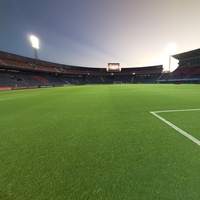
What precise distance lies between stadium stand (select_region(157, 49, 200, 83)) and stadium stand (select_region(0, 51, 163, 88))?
15798mm

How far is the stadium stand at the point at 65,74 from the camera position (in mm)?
44375

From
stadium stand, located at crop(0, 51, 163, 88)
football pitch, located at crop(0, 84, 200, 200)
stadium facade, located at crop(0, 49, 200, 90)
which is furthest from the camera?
stadium stand, located at crop(0, 51, 163, 88)

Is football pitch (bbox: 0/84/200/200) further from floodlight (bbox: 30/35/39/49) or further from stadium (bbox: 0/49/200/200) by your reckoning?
floodlight (bbox: 30/35/39/49)

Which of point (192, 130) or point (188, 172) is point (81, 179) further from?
point (192, 130)

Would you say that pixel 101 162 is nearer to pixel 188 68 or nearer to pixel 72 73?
pixel 188 68

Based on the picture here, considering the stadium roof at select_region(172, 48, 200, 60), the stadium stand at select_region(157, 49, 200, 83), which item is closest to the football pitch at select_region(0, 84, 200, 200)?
the stadium stand at select_region(157, 49, 200, 83)

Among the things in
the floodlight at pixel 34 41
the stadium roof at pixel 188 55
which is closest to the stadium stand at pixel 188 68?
the stadium roof at pixel 188 55

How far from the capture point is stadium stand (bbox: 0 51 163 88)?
44.4 meters

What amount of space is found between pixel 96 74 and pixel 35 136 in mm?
87699

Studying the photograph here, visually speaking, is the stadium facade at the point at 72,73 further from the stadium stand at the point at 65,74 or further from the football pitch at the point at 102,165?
the football pitch at the point at 102,165

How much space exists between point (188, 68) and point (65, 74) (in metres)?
66.8

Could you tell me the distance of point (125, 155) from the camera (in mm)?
2096

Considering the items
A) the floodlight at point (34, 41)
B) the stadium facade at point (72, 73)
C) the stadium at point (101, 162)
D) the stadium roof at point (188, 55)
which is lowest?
the stadium at point (101, 162)

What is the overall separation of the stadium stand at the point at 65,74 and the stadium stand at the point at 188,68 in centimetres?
1580
